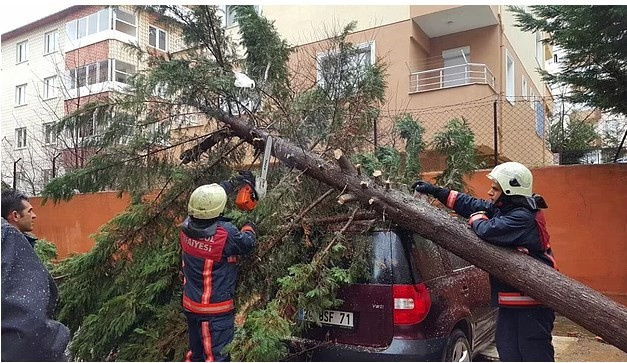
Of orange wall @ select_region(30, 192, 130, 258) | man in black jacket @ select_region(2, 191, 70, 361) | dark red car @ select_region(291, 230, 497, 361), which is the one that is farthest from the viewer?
orange wall @ select_region(30, 192, 130, 258)

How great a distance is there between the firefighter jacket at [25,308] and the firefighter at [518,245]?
9.07 ft

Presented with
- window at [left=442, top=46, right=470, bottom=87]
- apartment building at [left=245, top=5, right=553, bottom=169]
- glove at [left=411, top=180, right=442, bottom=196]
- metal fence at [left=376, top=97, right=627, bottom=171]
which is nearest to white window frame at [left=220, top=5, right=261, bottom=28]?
glove at [left=411, top=180, right=442, bottom=196]

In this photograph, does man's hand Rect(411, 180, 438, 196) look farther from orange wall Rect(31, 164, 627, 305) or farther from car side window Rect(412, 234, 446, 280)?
orange wall Rect(31, 164, 627, 305)

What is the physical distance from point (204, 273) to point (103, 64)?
623 inches

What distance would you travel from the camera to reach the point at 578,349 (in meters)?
5.29

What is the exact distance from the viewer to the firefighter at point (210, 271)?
3.46 meters

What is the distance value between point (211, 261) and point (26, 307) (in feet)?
5.12

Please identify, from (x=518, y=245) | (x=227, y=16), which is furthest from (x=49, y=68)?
(x=518, y=245)

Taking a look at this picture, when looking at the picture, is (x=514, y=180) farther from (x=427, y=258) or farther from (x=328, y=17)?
(x=328, y=17)

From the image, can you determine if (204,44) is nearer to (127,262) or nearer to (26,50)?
(127,262)

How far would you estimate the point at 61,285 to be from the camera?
4.53 metres

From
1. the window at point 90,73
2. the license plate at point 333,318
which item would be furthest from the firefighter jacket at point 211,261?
the window at point 90,73

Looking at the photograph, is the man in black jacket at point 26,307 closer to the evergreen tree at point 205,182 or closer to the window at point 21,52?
the evergreen tree at point 205,182

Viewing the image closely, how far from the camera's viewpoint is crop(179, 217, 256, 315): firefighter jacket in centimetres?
348
